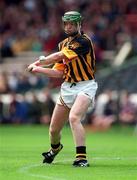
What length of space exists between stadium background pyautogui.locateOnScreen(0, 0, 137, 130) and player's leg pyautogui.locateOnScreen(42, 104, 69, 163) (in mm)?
15384

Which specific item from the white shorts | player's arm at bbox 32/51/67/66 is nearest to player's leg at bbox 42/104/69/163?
the white shorts

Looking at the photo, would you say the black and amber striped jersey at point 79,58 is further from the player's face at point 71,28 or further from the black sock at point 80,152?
the black sock at point 80,152

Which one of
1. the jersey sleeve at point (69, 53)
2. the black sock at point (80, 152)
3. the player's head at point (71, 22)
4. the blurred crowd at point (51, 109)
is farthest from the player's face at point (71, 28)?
the blurred crowd at point (51, 109)

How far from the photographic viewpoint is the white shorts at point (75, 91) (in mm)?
14492

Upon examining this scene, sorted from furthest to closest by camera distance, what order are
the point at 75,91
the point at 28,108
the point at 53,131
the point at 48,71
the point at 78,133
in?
the point at 28,108 → the point at 53,131 → the point at 48,71 → the point at 75,91 → the point at 78,133

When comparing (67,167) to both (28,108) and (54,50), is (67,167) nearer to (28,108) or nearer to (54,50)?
(28,108)

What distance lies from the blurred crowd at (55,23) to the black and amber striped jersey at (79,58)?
19.3 m

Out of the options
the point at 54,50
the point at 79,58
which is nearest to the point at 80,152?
the point at 79,58

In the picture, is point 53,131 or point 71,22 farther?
point 53,131

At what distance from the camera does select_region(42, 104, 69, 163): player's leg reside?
14727 millimetres

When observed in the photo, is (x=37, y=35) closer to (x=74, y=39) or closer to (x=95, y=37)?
(x=95, y=37)

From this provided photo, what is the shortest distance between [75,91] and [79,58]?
1.85ft

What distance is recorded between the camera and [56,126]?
48.6 ft

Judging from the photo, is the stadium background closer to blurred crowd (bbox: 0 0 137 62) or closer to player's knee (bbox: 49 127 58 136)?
blurred crowd (bbox: 0 0 137 62)
